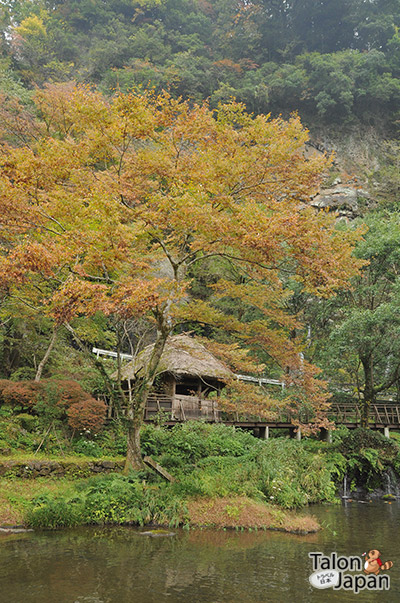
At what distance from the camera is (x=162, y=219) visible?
10.3m

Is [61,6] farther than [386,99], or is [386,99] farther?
[61,6]

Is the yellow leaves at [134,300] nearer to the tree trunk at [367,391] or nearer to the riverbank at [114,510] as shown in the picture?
the riverbank at [114,510]

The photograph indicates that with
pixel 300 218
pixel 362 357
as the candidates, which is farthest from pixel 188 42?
pixel 300 218

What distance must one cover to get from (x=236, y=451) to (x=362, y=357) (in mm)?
8179

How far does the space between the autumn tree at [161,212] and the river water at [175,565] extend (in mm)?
3307

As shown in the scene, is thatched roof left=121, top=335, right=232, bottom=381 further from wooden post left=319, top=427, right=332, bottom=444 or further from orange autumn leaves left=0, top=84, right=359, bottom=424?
wooden post left=319, top=427, right=332, bottom=444

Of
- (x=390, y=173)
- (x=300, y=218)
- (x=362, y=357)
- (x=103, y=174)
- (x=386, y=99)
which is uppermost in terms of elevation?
(x=386, y=99)

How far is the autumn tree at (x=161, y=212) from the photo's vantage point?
31.2 ft

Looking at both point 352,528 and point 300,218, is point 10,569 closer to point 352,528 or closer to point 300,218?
point 352,528

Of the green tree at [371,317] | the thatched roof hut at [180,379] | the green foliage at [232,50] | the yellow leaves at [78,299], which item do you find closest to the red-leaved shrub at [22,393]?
the thatched roof hut at [180,379]

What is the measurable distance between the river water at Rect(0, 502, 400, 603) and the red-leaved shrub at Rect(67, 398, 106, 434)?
4255 mm

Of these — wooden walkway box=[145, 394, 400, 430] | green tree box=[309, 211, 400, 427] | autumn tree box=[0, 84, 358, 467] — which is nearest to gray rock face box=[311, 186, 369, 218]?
green tree box=[309, 211, 400, 427]

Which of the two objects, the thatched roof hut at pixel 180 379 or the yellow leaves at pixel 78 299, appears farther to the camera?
the thatched roof hut at pixel 180 379

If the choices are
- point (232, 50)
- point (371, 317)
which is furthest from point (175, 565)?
point (232, 50)
